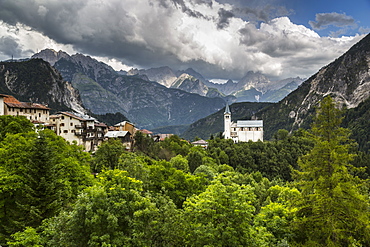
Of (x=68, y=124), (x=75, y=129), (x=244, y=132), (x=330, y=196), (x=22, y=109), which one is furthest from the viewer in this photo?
(x=244, y=132)

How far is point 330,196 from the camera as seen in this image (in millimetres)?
23422

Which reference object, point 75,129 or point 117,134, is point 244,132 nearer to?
point 117,134

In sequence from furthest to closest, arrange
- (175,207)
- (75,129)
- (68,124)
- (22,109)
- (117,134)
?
(117,134)
(22,109)
(75,129)
(68,124)
(175,207)

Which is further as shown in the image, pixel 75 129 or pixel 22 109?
pixel 22 109

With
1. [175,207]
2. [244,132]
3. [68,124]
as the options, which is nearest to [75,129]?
[68,124]

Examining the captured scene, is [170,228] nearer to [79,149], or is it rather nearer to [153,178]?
[153,178]

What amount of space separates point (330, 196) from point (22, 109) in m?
91.3

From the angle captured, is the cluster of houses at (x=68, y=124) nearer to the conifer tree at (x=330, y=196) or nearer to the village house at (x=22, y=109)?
the village house at (x=22, y=109)

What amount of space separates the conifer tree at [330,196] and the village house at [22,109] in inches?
3141

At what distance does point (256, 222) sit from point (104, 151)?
36142 millimetres

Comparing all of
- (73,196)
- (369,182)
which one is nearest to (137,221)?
(73,196)

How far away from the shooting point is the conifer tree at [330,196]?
73.8ft

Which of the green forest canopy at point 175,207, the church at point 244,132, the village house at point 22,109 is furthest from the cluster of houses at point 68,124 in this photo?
the church at point 244,132

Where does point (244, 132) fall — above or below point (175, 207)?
above
